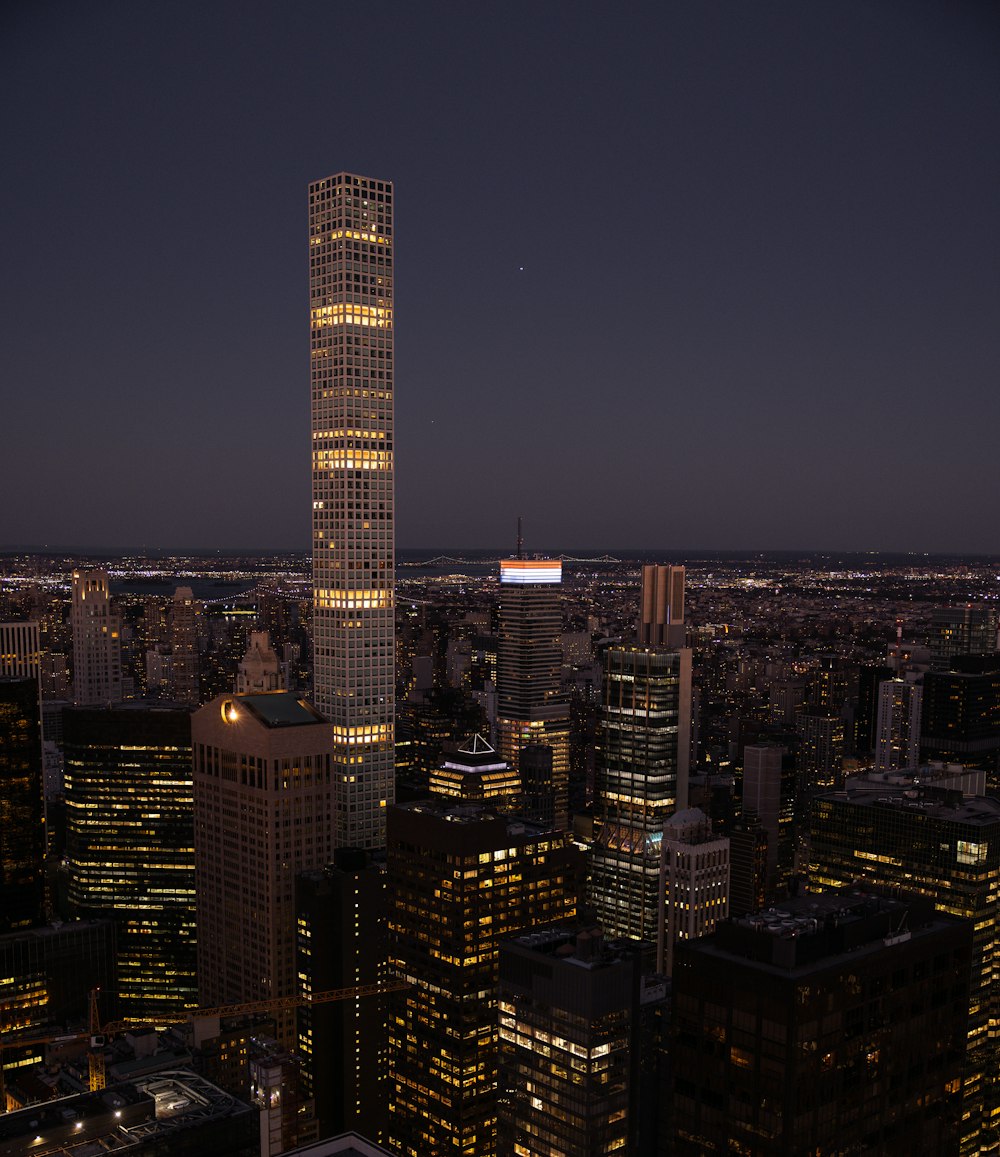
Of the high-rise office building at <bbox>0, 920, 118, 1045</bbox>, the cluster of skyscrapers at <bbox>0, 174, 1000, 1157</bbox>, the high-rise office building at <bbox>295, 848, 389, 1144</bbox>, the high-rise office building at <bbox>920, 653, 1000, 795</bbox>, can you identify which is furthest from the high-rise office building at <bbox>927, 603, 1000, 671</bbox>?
the high-rise office building at <bbox>0, 920, 118, 1045</bbox>

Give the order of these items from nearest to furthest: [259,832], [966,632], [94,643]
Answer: [259,832] < [966,632] < [94,643]

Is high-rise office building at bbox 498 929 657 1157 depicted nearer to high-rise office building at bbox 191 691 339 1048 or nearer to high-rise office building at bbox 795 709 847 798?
high-rise office building at bbox 191 691 339 1048

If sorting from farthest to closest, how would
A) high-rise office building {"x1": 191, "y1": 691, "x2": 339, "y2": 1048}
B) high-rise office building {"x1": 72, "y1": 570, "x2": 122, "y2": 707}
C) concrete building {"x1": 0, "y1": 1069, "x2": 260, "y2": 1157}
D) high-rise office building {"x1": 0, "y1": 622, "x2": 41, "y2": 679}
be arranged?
high-rise office building {"x1": 72, "y1": 570, "x2": 122, "y2": 707} < high-rise office building {"x1": 0, "y1": 622, "x2": 41, "y2": 679} < high-rise office building {"x1": 191, "y1": 691, "x2": 339, "y2": 1048} < concrete building {"x1": 0, "y1": 1069, "x2": 260, "y2": 1157}

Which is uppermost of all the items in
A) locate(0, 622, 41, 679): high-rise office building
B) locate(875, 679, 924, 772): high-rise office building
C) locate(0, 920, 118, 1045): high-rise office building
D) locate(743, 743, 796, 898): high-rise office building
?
locate(0, 622, 41, 679): high-rise office building

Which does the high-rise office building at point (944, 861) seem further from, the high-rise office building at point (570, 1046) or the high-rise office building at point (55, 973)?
the high-rise office building at point (55, 973)

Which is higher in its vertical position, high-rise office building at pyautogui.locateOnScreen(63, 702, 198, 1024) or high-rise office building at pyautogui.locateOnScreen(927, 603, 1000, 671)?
high-rise office building at pyautogui.locateOnScreen(927, 603, 1000, 671)

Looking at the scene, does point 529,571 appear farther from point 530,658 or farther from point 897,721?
point 897,721

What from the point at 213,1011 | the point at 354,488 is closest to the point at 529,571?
the point at 354,488
